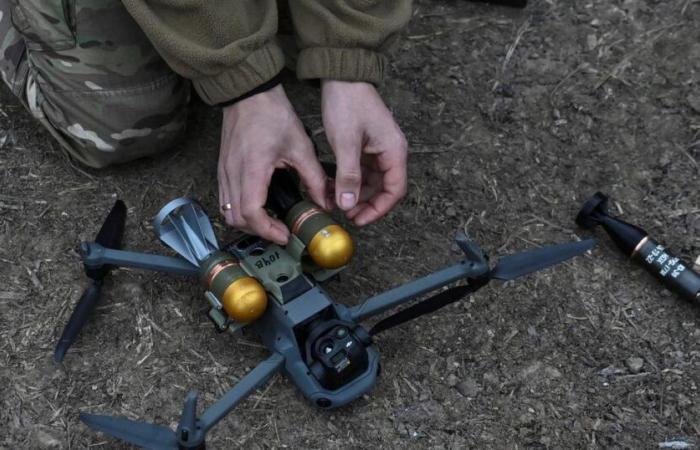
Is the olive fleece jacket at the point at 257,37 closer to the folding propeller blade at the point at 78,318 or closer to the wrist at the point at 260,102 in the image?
the wrist at the point at 260,102

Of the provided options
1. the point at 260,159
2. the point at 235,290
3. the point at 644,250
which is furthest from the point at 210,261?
the point at 644,250

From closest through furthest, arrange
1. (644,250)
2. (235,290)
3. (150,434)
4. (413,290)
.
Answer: (150,434) < (235,290) < (413,290) < (644,250)

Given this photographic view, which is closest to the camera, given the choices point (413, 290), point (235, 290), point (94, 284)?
point (235, 290)

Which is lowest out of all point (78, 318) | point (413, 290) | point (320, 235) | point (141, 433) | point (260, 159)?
point (78, 318)

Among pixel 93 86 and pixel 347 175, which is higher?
pixel 347 175

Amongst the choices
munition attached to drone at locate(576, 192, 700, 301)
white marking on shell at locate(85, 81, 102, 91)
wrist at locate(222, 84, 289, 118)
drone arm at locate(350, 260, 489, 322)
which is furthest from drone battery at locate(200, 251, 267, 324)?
munition attached to drone at locate(576, 192, 700, 301)

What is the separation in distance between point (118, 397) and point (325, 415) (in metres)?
0.49

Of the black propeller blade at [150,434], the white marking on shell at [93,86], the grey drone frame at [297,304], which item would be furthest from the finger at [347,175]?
the white marking on shell at [93,86]

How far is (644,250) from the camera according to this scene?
7.10 feet

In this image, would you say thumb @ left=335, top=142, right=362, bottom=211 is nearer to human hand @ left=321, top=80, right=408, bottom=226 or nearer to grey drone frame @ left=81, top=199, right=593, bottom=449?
human hand @ left=321, top=80, right=408, bottom=226

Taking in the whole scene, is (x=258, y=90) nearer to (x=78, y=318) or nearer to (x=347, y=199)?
(x=347, y=199)

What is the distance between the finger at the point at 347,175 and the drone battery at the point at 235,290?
10.5 inches

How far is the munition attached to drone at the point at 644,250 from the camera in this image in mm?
2115

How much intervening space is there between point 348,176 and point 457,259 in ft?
1.67
